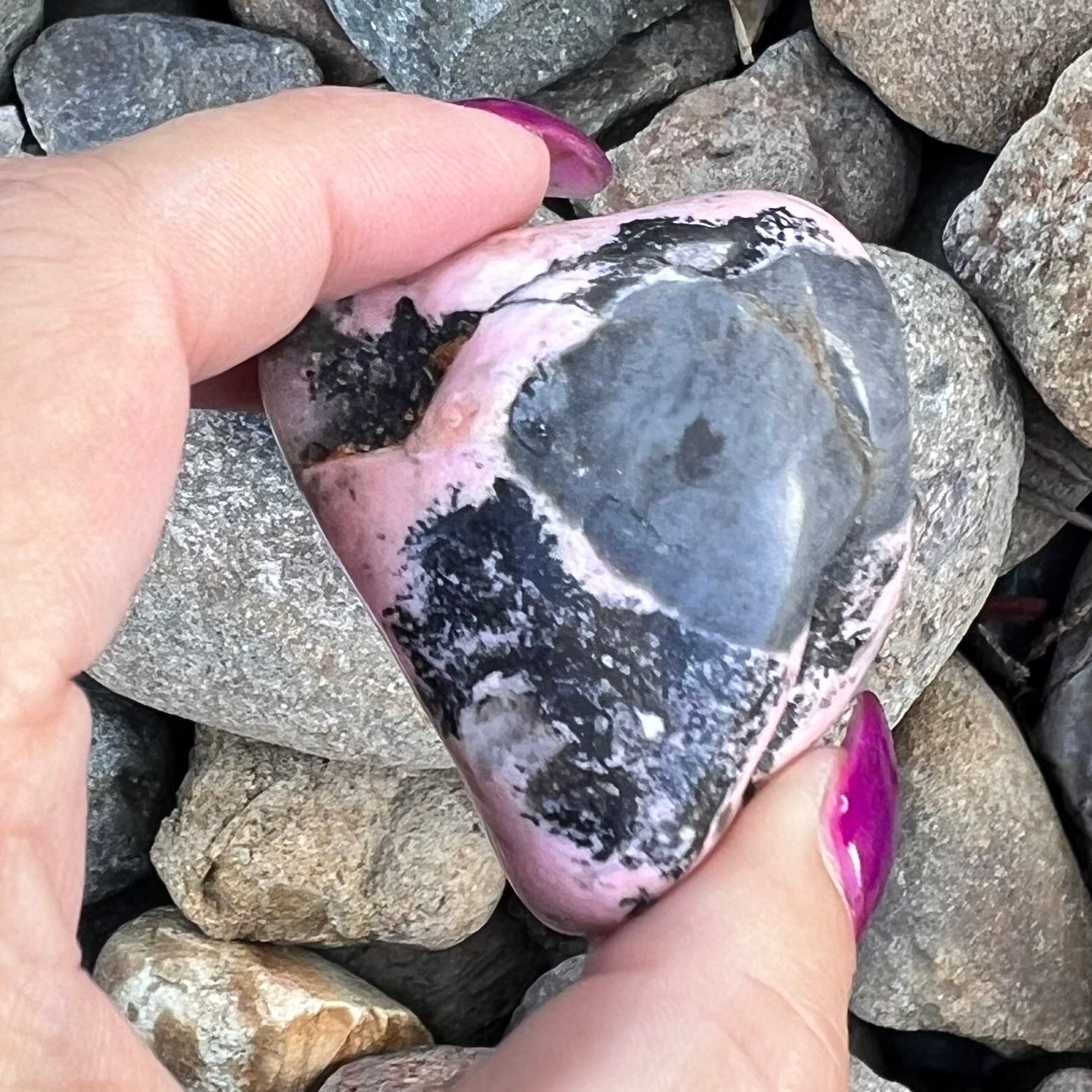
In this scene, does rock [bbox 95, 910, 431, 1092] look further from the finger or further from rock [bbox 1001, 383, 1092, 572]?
rock [bbox 1001, 383, 1092, 572]

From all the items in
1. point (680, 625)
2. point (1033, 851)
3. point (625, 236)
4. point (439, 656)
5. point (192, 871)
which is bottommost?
point (192, 871)

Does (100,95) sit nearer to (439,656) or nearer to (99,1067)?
(439,656)

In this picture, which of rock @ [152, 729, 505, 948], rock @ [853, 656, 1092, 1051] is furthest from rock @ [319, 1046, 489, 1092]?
rock @ [853, 656, 1092, 1051]

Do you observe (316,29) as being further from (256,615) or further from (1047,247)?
(1047,247)

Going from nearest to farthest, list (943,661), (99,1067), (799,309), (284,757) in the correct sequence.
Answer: (99,1067), (799,309), (943,661), (284,757)

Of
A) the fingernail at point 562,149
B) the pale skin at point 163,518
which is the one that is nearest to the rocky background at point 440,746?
the fingernail at point 562,149

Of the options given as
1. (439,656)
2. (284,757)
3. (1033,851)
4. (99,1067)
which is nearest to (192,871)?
(284,757)

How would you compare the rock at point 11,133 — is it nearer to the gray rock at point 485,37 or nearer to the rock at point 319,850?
the gray rock at point 485,37
